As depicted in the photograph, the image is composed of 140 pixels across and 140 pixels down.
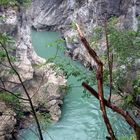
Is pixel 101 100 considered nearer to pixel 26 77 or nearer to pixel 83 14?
pixel 26 77

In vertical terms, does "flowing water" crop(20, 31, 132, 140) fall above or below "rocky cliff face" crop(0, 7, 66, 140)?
below

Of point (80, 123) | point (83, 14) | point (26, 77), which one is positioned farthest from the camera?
point (83, 14)

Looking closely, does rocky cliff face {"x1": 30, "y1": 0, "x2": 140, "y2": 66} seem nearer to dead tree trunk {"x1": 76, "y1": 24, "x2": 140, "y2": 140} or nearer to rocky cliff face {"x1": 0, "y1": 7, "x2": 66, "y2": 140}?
rocky cliff face {"x1": 0, "y1": 7, "x2": 66, "y2": 140}

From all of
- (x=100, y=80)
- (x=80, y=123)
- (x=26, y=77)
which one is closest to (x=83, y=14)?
(x=26, y=77)

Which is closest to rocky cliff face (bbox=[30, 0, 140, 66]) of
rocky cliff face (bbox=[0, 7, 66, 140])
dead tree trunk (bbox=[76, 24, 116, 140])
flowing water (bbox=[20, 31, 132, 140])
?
rocky cliff face (bbox=[0, 7, 66, 140])

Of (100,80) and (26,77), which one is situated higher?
(100,80)

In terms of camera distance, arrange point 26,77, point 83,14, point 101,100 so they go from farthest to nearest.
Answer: point 83,14 < point 26,77 < point 101,100

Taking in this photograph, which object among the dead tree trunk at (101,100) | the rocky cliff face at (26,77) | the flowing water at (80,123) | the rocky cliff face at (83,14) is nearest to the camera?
the dead tree trunk at (101,100)

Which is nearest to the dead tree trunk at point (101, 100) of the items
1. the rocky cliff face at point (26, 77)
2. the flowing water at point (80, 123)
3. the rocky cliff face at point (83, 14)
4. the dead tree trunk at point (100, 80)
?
the dead tree trunk at point (100, 80)

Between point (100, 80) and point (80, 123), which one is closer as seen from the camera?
point (100, 80)

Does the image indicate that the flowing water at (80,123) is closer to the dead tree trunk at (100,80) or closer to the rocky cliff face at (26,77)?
the rocky cliff face at (26,77)

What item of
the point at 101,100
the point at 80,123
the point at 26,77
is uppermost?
the point at 101,100

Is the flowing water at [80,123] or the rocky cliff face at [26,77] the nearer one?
the flowing water at [80,123]
